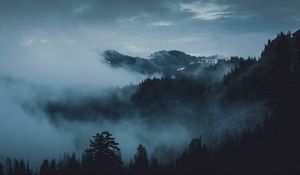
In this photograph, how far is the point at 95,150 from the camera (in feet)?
112

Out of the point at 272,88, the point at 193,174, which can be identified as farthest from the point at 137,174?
the point at 272,88

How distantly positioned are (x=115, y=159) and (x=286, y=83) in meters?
26.8

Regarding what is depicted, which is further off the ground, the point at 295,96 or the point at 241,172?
the point at 295,96

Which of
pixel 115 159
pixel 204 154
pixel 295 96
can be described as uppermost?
pixel 295 96

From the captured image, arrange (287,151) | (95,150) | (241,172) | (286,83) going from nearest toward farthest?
(95,150) < (286,83) < (241,172) < (287,151)

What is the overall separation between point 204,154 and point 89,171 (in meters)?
71.5

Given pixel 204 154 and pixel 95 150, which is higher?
pixel 95 150

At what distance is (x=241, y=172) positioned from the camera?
53.8m

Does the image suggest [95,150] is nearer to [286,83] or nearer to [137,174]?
[137,174]

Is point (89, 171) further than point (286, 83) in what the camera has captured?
No

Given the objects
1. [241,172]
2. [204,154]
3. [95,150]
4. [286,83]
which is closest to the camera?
[95,150]

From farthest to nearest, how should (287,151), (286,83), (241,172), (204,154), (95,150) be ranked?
(204,154), (287,151), (241,172), (286,83), (95,150)

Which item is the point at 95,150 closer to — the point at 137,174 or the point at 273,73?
the point at 137,174

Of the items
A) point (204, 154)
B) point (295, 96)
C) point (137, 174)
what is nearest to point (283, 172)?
point (295, 96)
